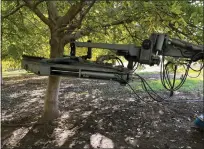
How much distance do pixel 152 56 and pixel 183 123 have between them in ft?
19.1

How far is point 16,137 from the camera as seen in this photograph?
28.6 feet

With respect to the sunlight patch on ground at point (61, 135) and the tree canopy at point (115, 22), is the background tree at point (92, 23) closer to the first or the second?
the tree canopy at point (115, 22)

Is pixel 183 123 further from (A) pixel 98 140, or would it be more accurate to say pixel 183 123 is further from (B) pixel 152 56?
(B) pixel 152 56

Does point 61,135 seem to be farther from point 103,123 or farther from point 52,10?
point 52,10

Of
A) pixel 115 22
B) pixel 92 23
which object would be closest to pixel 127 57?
pixel 115 22

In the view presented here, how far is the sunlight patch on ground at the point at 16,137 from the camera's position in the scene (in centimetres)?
812

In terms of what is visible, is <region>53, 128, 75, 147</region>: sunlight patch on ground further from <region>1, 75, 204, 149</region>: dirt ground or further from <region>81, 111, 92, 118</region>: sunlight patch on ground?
<region>81, 111, 92, 118</region>: sunlight patch on ground

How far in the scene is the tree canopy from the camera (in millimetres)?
6930

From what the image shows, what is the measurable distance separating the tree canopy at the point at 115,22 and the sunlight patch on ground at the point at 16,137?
250 centimetres

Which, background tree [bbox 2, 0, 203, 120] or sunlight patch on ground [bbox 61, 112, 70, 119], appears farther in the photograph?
sunlight patch on ground [bbox 61, 112, 70, 119]

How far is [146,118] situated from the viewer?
1085 centimetres

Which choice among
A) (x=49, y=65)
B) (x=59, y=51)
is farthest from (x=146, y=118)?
(x=49, y=65)

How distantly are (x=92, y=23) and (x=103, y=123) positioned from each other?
3.71m

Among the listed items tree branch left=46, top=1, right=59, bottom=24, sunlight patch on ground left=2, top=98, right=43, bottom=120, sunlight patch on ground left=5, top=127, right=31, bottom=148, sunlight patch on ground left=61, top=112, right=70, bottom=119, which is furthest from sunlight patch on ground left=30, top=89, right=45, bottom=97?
tree branch left=46, top=1, right=59, bottom=24
